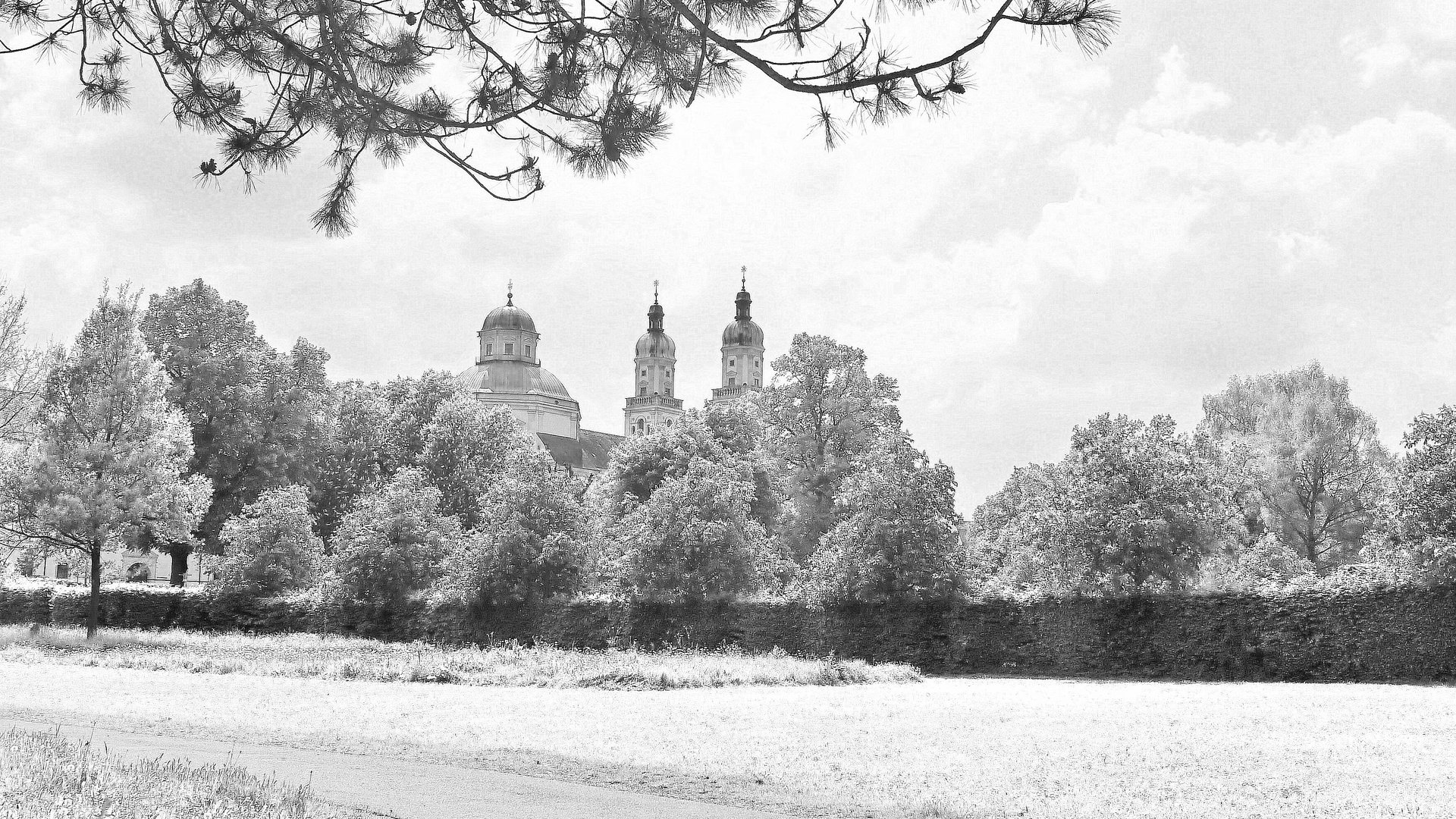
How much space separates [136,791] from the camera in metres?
8.42

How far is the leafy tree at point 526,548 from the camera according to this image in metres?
36.3

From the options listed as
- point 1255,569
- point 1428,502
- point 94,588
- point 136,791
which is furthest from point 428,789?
point 1255,569

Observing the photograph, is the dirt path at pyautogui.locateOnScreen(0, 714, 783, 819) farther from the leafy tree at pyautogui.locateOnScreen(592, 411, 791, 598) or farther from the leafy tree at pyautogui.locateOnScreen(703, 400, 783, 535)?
the leafy tree at pyautogui.locateOnScreen(703, 400, 783, 535)

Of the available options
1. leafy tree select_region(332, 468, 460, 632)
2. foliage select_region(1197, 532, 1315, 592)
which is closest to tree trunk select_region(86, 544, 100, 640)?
leafy tree select_region(332, 468, 460, 632)

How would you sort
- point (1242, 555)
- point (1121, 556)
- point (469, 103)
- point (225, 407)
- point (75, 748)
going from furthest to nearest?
1. point (225, 407)
2. point (1242, 555)
3. point (1121, 556)
4. point (75, 748)
5. point (469, 103)

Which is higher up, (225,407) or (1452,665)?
(225,407)

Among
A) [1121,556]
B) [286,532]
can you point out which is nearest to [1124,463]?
[1121,556]

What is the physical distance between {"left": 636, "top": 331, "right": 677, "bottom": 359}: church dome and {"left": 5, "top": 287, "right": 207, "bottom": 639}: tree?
386 ft

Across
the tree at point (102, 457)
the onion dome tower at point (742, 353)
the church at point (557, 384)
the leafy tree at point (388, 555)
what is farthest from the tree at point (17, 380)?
the onion dome tower at point (742, 353)

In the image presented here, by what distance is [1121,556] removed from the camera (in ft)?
98.4

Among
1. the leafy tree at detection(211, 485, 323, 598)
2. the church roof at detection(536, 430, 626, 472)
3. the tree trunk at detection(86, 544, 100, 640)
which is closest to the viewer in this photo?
the tree trunk at detection(86, 544, 100, 640)

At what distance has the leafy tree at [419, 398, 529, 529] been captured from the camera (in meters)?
53.2

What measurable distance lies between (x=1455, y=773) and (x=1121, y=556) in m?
18.2

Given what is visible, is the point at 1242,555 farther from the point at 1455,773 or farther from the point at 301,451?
the point at 301,451
